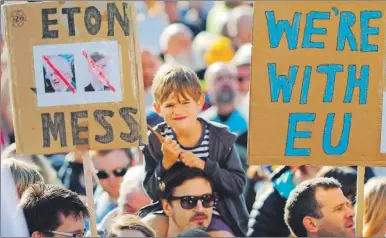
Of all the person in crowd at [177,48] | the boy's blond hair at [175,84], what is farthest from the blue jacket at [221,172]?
the person in crowd at [177,48]

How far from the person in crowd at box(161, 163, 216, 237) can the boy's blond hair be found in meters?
0.32

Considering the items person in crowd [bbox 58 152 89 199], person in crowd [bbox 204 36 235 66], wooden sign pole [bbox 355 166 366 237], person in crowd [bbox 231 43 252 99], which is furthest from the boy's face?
person in crowd [bbox 204 36 235 66]

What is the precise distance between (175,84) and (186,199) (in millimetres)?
534

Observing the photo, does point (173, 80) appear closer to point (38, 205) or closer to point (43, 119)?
point (43, 119)

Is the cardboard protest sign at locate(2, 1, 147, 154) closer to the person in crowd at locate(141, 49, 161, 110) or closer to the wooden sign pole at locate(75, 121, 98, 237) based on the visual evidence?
the wooden sign pole at locate(75, 121, 98, 237)

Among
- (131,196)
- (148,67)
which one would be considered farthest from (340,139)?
(148,67)

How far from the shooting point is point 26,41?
4.69m

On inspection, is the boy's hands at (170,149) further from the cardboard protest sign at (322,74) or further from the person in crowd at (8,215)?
the person in crowd at (8,215)

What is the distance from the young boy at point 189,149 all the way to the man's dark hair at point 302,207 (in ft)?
1.11

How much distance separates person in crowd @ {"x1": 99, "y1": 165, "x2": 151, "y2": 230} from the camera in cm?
549

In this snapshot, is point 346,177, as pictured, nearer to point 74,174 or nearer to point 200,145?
point 200,145

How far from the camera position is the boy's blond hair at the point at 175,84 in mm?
4988

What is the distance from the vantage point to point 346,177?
17.7 ft

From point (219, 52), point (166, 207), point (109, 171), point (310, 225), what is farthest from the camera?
point (219, 52)
